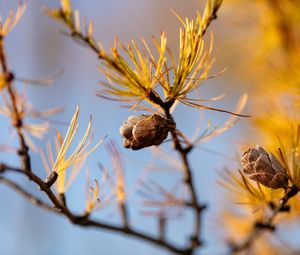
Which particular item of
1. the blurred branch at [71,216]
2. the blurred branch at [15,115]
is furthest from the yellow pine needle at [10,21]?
the blurred branch at [71,216]

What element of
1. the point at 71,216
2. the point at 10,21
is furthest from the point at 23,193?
the point at 10,21

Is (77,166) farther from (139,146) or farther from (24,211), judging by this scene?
(24,211)

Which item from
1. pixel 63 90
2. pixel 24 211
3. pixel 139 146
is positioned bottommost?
pixel 24 211

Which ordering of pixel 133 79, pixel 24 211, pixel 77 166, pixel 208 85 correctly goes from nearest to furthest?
pixel 133 79
pixel 77 166
pixel 208 85
pixel 24 211

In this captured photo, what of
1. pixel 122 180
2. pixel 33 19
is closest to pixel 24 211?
pixel 33 19

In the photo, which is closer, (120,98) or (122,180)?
(120,98)

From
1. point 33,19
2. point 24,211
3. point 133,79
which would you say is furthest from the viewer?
point 33,19
